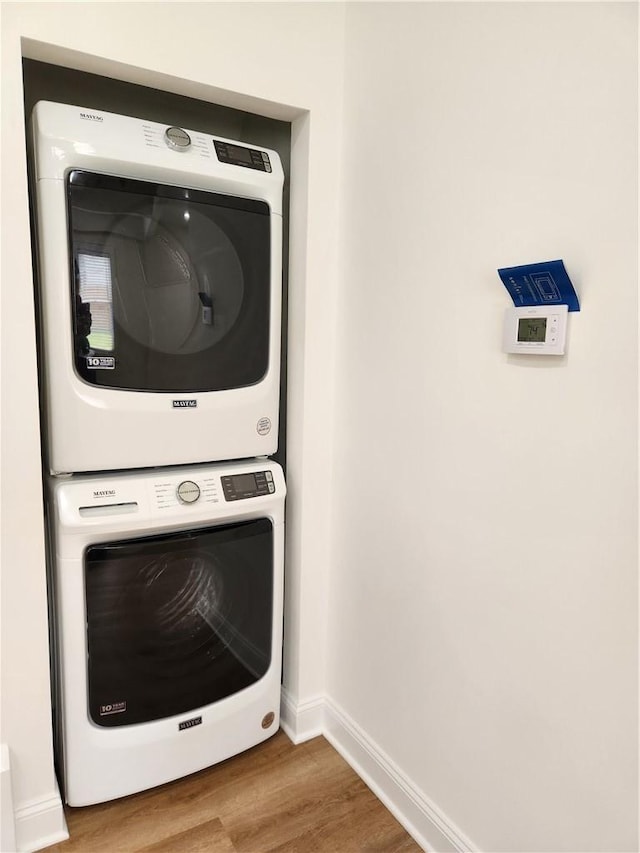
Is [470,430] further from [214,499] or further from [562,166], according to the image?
[214,499]

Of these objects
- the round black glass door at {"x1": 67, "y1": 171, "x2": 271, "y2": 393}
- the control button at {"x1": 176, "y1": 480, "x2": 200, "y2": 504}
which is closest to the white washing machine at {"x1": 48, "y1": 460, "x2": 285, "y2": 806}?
the control button at {"x1": 176, "y1": 480, "x2": 200, "y2": 504}

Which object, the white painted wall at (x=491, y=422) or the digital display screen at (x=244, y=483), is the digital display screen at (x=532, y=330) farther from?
the digital display screen at (x=244, y=483)

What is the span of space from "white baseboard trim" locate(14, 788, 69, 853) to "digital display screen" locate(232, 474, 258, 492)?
2.95 ft

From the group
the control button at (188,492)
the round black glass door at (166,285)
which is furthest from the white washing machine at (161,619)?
the round black glass door at (166,285)

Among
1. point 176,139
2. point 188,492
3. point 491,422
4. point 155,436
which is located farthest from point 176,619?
point 176,139

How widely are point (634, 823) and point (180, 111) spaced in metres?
2.33

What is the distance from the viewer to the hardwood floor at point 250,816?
5.12 feet

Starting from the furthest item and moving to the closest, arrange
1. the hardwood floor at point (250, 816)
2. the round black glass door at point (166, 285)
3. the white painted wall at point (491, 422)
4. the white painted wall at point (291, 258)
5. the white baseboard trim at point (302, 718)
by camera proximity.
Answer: the white baseboard trim at point (302, 718), the hardwood floor at point (250, 816), the round black glass door at point (166, 285), the white painted wall at point (291, 258), the white painted wall at point (491, 422)

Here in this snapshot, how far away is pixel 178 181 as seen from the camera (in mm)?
1557

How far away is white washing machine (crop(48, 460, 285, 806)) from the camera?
4.99ft

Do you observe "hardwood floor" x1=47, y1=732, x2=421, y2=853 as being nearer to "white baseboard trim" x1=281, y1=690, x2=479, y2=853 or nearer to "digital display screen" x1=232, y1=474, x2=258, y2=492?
"white baseboard trim" x1=281, y1=690, x2=479, y2=853

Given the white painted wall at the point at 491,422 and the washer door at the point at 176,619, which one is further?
the washer door at the point at 176,619

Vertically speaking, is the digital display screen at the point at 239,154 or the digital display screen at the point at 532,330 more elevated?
the digital display screen at the point at 239,154

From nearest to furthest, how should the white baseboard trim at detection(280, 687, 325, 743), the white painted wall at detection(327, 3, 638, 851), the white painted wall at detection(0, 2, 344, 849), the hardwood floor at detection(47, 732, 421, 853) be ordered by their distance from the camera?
1. the white painted wall at detection(327, 3, 638, 851)
2. the white painted wall at detection(0, 2, 344, 849)
3. the hardwood floor at detection(47, 732, 421, 853)
4. the white baseboard trim at detection(280, 687, 325, 743)
